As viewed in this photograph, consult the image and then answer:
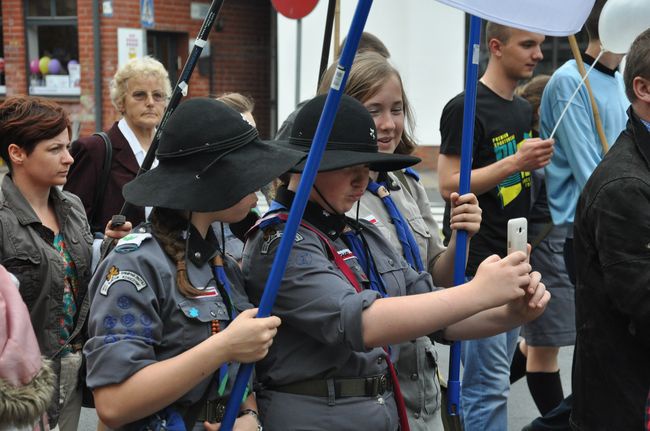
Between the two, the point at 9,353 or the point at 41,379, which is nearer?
the point at 9,353

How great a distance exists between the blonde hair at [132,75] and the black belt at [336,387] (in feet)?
8.99

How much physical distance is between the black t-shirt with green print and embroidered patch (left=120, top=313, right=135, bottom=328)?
2226mm

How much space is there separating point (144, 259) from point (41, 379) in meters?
0.41

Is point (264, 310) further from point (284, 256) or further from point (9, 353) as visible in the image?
point (9, 353)

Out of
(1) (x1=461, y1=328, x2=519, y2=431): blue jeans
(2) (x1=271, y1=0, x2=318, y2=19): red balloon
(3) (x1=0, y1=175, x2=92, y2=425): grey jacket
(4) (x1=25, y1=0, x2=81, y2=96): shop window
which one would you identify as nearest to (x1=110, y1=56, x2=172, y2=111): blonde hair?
(2) (x1=271, y1=0, x2=318, y2=19): red balloon

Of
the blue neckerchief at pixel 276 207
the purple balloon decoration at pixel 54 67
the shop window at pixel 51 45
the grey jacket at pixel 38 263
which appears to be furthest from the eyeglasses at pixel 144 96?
the purple balloon decoration at pixel 54 67

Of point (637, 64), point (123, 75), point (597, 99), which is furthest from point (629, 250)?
point (123, 75)

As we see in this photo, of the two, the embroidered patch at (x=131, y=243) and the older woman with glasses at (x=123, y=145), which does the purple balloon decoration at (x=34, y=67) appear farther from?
the embroidered patch at (x=131, y=243)

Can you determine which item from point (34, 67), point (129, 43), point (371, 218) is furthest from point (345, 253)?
point (34, 67)

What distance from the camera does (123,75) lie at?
16.2 ft

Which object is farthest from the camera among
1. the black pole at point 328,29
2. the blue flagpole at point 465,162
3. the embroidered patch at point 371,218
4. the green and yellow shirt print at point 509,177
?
the green and yellow shirt print at point 509,177

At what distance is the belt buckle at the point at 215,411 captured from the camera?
2.33 metres

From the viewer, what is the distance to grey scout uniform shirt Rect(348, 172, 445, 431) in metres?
2.89

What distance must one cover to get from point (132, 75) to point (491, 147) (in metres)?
1.90
